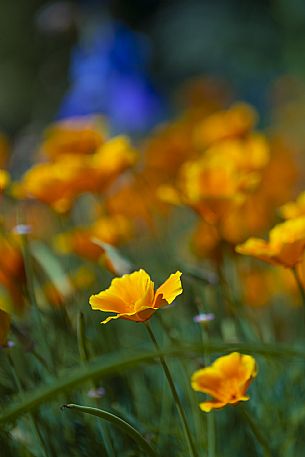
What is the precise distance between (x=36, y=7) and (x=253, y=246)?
306 centimetres

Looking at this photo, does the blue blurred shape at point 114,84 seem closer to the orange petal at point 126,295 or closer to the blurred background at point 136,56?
the blurred background at point 136,56

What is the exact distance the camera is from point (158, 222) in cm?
137

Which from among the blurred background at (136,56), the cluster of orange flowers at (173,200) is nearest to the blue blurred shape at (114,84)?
the blurred background at (136,56)

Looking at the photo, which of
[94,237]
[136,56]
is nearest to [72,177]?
[94,237]

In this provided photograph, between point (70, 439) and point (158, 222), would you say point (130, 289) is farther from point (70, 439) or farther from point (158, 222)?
point (158, 222)

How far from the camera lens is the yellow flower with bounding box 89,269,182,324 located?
504 millimetres

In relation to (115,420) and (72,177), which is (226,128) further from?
(115,420)

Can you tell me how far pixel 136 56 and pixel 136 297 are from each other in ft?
7.08

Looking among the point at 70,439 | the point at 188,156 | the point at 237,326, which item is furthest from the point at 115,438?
the point at 188,156

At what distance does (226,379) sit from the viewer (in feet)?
1.77

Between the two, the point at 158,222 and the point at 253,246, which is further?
the point at 158,222

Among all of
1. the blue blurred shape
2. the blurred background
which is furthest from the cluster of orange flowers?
the blue blurred shape

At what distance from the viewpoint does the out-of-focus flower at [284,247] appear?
1.95 ft

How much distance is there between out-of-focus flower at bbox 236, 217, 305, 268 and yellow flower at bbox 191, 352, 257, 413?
0.09m
